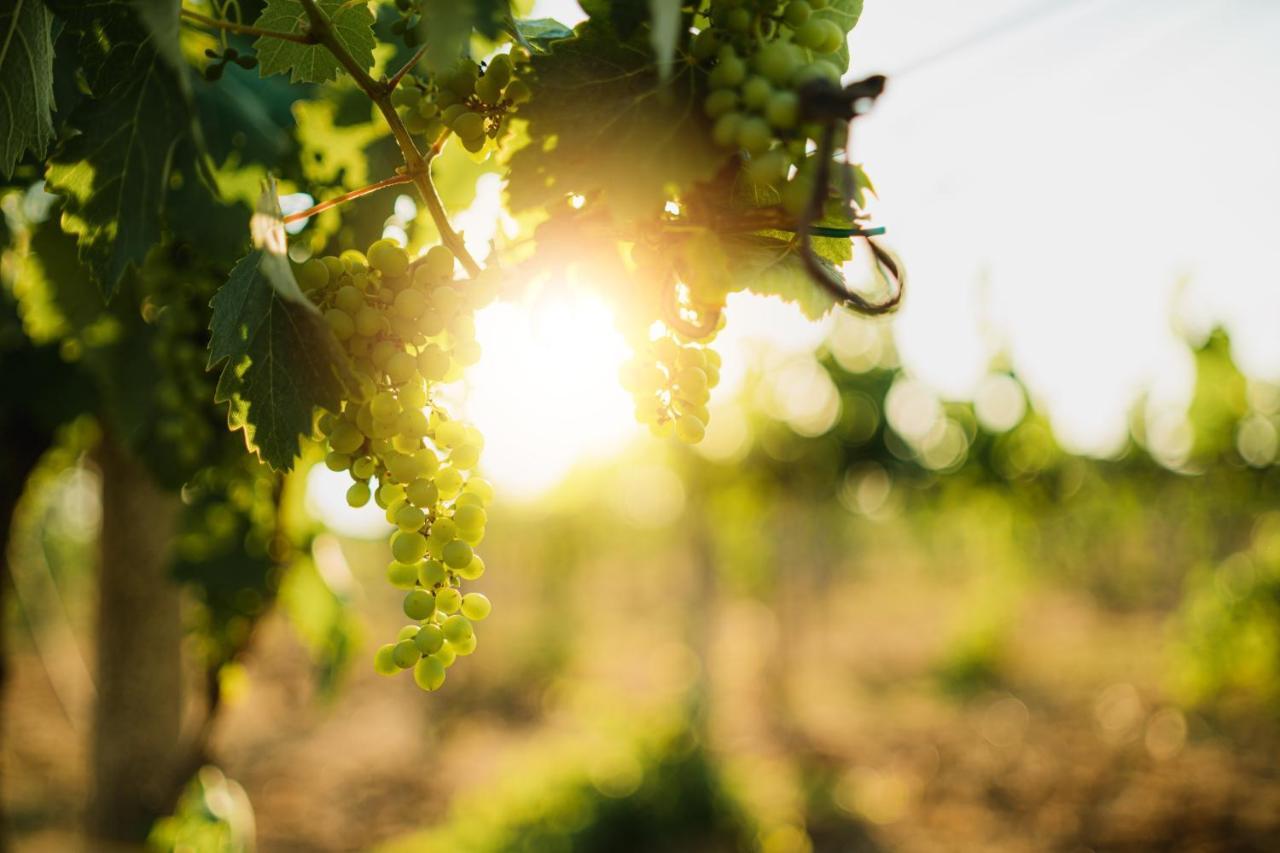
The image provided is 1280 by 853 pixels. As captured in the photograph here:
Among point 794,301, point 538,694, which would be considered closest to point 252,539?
point 794,301

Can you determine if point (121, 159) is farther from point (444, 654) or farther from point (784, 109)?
point (784, 109)

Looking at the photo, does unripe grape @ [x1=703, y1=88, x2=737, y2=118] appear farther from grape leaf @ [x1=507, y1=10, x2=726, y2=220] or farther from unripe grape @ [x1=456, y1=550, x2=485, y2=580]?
unripe grape @ [x1=456, y1=550, x2=485, y2=580]

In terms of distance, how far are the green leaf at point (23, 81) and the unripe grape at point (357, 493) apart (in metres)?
0.53

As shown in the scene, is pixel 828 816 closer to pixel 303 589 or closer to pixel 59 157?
pixel 303 589

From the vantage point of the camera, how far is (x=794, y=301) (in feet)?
2.76

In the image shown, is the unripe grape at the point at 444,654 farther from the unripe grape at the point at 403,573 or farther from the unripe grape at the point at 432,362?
the unripe grape at the point at 432,362

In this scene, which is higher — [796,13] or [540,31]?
[796,13]

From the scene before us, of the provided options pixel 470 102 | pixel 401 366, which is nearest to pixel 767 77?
pixel 470 102

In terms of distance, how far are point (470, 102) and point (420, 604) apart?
1.66ft

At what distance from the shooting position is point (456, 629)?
0.88 m

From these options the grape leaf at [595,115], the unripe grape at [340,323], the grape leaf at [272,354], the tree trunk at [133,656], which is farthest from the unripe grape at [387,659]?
the tree trunk at [133,656]

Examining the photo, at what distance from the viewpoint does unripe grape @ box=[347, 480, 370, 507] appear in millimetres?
913

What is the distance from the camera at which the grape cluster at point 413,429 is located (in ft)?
2.69

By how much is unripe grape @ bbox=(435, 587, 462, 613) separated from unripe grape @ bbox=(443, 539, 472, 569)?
0.04m
